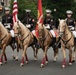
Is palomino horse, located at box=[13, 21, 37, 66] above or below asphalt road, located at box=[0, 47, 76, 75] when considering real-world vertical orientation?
above

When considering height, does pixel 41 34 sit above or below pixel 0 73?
above

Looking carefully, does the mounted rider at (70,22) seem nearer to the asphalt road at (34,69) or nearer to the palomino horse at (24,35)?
the asphalt road at (34,69)

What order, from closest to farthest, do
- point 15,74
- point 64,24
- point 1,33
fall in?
1. point 15,74
2. point 64,24
3. point 1,33

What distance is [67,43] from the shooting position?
57.2 feet

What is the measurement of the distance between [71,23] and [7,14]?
3.56 m

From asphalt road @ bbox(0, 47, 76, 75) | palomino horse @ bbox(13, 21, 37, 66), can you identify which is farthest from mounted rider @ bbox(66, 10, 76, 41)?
palomino horse @ bbox(13, 21, 37, 66)

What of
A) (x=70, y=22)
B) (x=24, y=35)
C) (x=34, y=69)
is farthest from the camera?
(x=70, y=22)

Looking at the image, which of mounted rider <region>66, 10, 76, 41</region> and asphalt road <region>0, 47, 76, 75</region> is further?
mounted rider <region>66, 10, 76, 41</region>

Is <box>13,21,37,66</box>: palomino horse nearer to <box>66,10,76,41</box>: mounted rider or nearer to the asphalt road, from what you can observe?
the asphalt road

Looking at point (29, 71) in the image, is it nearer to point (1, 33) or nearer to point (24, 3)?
point (1, 33)

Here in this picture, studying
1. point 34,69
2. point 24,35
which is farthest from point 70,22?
point 34,69

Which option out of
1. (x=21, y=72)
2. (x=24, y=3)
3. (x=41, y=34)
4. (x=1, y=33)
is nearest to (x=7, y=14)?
(x=1, y=33)

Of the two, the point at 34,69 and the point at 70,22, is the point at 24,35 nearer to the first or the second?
the point at 34,69

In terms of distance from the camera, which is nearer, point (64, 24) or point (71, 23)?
point (64, 24)
